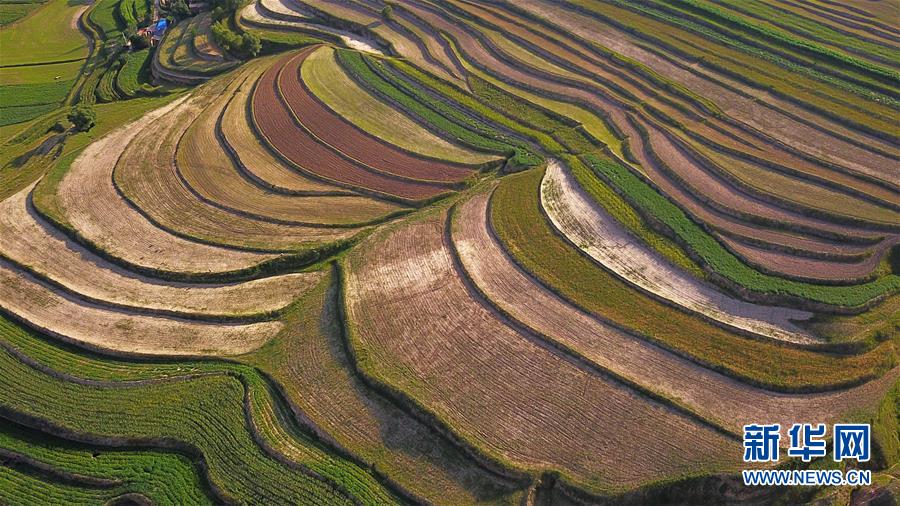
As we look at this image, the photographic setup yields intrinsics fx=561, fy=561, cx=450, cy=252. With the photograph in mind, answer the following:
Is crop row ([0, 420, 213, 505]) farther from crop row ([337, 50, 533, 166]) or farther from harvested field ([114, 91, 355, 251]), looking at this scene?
crop row ([337, 50, 533, 166])

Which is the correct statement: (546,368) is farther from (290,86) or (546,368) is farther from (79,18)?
(79,18)

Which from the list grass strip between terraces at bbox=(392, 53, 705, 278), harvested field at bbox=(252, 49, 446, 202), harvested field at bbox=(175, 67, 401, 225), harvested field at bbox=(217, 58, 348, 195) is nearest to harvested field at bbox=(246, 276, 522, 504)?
harvested field at bbox=(175, 67, 401, 225)

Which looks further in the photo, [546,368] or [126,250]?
[126,250]

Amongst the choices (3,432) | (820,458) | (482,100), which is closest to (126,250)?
(3,432)

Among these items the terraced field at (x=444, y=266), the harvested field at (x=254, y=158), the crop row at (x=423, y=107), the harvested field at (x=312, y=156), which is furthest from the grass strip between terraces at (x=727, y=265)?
the harvested field at (x=254, y=158)

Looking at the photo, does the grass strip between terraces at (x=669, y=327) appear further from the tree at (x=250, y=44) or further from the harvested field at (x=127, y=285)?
the tree at (x=250, y=44)
